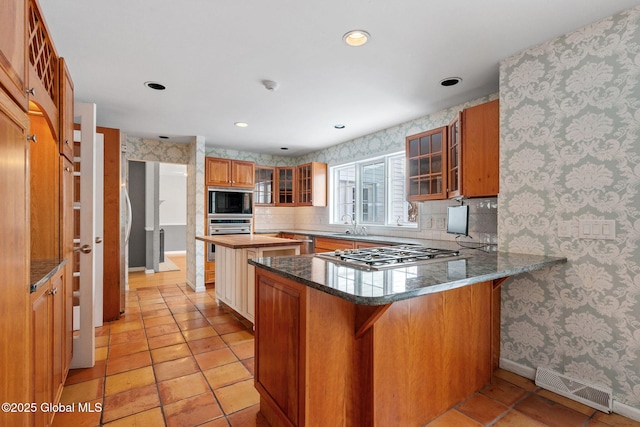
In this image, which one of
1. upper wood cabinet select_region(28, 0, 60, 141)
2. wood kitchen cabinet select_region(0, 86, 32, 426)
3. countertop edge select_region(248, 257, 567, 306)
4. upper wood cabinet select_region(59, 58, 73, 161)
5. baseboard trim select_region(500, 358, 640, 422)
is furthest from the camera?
upper wood cabinet select_region(59, 58, 73, 161)

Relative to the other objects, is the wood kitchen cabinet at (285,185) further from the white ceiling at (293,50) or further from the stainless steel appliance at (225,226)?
the white ceiling at (293,50)

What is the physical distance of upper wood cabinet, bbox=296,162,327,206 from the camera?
5.42 m

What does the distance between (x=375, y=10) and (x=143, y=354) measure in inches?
122

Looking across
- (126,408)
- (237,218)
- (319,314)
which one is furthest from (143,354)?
(237,218)

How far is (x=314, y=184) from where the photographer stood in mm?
5414

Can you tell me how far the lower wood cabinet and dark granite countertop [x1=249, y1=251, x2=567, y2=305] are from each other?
0.99 m

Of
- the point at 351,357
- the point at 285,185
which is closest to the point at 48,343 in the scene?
the point at 351,357

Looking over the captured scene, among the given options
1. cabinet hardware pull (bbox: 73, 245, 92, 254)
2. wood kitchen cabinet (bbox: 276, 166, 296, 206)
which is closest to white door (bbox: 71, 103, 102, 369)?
cabinet hardware pull (bbox: 73, 245, 92, 254)

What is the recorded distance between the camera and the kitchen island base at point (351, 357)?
1.45 meters

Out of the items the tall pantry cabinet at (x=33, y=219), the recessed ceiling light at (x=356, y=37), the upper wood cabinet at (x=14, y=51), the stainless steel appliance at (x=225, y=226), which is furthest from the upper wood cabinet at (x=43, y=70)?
the stainless steel appliance at (x=225, y=226)

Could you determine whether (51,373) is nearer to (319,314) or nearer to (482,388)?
(319,314)

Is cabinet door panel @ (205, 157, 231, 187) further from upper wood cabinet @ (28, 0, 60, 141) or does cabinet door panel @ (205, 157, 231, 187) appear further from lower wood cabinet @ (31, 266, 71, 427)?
lower wood cabinet @ (31, 266, 71, 427)

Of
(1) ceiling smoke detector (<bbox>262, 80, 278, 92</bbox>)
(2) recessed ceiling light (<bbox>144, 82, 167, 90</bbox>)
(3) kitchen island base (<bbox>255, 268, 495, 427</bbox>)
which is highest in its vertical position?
(2) recessed ceiling light (<bbox>144, 82, 167, 90</bbox>)

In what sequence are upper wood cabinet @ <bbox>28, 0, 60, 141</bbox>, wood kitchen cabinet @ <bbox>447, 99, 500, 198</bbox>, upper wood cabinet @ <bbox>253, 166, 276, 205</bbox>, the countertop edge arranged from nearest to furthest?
the countertop edge → upper wood cabinet @ <bbox>28, 0, 60, 141</bbox> → wood kitchen cabinet @ <bbox>447, 99, 500, 198</bbox> → upper wood cabinet @ <bbox>253, 166, 276, 205</bbox>
